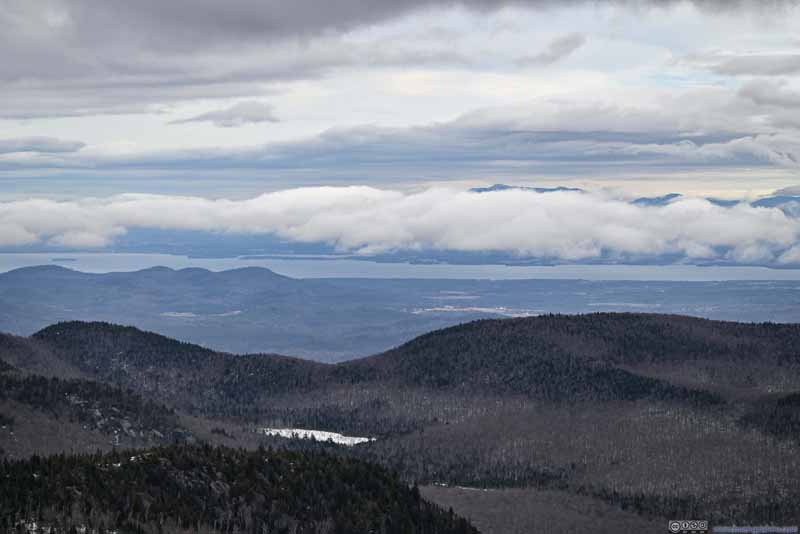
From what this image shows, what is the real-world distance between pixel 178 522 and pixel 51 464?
25.0m

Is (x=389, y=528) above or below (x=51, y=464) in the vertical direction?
below

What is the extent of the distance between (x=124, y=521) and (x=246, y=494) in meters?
30.8

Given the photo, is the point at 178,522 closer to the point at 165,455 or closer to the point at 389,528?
the point at 165,455

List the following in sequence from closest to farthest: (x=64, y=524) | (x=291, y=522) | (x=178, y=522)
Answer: (x=64, y=524) → (x=178, y=522) → (x=291, y=522)

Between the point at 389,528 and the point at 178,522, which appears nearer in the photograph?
the point at 178,522

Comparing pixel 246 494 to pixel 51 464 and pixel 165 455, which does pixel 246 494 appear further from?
pixel 51 464

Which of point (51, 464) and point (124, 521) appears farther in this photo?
point (51, 464)

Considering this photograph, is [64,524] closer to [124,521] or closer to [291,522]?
[124,521]

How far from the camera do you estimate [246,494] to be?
194 metres

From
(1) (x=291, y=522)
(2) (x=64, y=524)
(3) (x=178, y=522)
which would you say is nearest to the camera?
(2) (x=64, y=524)

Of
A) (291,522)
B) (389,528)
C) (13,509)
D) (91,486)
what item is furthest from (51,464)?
(389,528)

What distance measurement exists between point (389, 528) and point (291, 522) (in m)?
16.9

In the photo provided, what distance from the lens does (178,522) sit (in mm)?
173750

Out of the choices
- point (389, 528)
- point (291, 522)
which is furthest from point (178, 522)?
point (389, 528)
